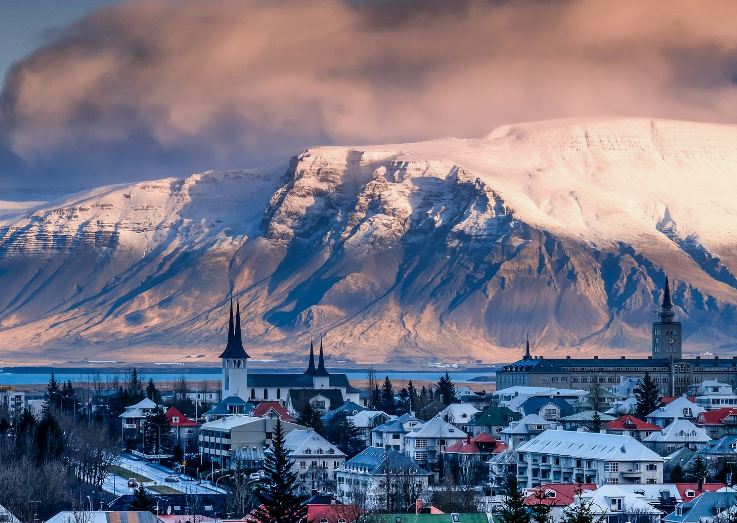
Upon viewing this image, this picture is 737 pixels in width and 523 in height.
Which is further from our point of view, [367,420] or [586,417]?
[367,420]

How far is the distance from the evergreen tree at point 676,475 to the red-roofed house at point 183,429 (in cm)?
5421

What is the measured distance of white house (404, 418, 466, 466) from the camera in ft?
508

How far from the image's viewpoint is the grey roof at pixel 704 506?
97.6m

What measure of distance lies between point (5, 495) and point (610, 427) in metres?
70.9

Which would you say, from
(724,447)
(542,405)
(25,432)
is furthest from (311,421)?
(724,447)

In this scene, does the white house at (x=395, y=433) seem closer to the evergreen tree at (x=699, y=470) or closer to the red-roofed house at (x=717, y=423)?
the red-roofed house at (x=717, y=423)

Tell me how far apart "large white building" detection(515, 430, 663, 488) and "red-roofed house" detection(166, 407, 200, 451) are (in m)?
41.0

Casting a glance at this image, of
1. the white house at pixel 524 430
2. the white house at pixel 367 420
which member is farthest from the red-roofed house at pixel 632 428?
the white house at pixel 367 420

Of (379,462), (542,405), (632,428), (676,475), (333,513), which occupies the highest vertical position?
(542,405)

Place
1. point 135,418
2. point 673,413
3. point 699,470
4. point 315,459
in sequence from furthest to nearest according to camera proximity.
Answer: point 135,418, point 673,413, point 315,459, point 699,470

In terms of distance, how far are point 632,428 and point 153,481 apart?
43.4 meters

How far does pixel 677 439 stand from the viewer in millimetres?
149875

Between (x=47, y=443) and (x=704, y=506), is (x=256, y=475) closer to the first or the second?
(x=47, y=443)

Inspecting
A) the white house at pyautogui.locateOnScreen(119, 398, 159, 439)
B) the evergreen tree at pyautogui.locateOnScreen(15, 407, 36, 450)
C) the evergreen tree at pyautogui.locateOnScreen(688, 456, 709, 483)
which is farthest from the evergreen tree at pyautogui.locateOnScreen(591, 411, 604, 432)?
the evergreen tree at pyautogui.locateOnScreen(15, 407, 36, 450)
